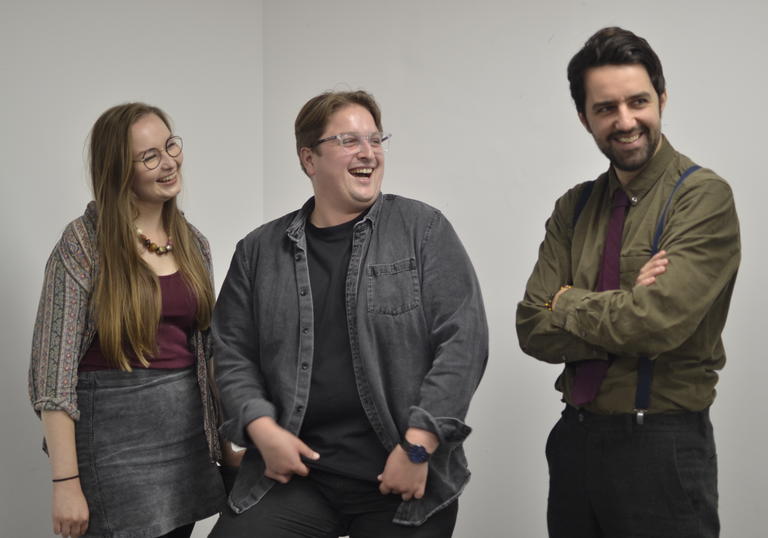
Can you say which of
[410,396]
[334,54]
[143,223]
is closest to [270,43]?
[334,54]

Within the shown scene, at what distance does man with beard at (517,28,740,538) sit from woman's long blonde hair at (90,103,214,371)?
38.1 inches

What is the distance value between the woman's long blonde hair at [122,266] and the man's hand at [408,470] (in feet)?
2.44

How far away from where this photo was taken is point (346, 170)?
207 cm

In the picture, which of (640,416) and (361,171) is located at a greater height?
(361,171)

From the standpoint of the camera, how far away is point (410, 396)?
1922mm

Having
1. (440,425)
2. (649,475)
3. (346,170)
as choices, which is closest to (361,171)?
(346,170)

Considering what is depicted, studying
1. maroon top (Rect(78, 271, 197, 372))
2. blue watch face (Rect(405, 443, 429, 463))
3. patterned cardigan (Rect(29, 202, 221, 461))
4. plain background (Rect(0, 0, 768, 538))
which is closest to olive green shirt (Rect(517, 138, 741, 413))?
blue watch face (Rect(405, 443, 429, 463))

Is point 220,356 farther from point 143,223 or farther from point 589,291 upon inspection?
point 589,291

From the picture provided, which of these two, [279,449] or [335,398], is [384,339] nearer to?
[335,398]

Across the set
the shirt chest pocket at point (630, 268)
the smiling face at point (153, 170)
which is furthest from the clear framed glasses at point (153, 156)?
the shirt chest pocket at point (630, 268)

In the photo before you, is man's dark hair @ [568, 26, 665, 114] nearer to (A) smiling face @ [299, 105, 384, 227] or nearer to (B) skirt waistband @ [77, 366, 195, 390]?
(A) smiling face @ [299, 105, 384, 227]

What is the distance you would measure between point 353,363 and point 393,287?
0.68 ft

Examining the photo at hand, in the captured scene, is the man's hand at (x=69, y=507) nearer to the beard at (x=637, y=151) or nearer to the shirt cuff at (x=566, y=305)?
the shirt cuff at (x=566, y=305)

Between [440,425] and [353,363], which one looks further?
[353,363]
